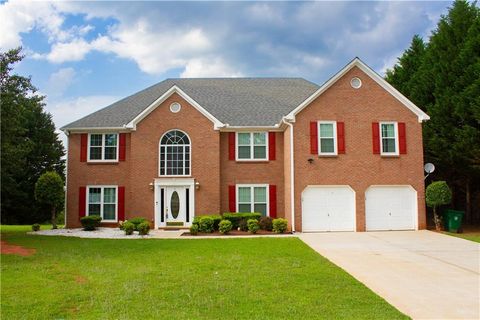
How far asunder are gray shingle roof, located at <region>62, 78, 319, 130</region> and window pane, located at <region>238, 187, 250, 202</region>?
3625 mm

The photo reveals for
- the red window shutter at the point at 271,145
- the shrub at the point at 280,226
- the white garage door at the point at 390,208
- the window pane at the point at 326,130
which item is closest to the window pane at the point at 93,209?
the red window shutter at the point at 271,145

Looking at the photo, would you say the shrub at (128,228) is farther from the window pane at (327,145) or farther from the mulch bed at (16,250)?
the window pane at (327,145)

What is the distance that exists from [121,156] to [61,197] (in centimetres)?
403

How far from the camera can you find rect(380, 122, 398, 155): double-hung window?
69.8ft

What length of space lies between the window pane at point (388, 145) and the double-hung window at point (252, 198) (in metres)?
6.54

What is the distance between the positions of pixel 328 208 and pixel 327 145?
319 cm

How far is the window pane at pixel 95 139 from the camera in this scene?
2384 cm

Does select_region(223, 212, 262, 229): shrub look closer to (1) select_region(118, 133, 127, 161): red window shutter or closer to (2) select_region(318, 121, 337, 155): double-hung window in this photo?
(2) select_region(318, 121, 337, 155): double-hung window

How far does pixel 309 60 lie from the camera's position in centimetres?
1847

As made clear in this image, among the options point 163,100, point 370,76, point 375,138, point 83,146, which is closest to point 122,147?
point 83,146

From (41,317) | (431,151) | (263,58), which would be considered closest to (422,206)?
(431,151)

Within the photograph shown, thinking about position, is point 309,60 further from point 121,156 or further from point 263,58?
point 121,156

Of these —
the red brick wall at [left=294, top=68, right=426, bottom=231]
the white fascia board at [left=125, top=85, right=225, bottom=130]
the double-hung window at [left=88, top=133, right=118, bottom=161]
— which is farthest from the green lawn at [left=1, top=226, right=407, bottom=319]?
the double-hung window at [left=88, top=133, right=118, bottom=161]

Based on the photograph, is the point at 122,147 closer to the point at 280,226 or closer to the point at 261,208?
the point at 261,208
